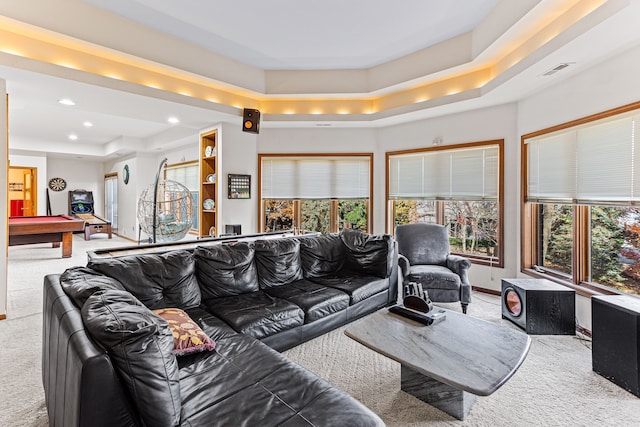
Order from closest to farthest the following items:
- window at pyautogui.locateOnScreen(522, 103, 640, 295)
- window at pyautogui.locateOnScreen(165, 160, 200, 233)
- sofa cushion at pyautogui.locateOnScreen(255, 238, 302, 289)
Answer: window at pyautogui.locateOnScreen(522, 103, 640, 295) → sofa cushion at pyautogui.locateOnScreen(255, 238, 302, 289) → window at pyautogui.locateOnScreen(165, 160, 200, 233)

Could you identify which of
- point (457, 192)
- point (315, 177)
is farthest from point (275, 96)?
point (457, 192)

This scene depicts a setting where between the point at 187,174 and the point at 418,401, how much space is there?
22.1 feet

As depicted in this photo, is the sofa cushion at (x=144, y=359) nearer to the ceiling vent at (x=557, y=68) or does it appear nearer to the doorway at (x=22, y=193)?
the ceiling vent at (x=557, y=68)

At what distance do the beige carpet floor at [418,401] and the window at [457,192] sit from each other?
1631 mm

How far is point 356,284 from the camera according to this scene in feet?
10.9

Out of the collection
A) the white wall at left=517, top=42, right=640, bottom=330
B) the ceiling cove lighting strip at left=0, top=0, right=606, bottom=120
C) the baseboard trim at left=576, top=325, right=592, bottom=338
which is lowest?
the baseboard trim at left=576, top=325, right=592, bottom=338

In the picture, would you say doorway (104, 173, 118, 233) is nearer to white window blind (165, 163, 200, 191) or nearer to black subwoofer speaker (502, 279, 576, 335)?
white window blind (165, 163, 200, 191)

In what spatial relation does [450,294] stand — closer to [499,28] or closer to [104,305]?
[499,28]

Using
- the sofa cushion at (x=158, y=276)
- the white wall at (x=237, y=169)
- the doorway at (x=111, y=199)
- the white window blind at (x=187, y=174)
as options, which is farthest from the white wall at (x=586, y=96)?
the doorway at (x=111, y=199)

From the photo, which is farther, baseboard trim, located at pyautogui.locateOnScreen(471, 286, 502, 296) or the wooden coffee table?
baseboard trim, located at pyautogui.locateOnScreen(471, 286, 502, 296)

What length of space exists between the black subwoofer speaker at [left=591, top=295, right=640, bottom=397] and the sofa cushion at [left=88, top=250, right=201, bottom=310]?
10.5ft

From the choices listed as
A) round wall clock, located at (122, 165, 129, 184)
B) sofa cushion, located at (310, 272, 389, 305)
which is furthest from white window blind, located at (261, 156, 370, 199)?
round wall clock, located at (122, 165, 129, 184)

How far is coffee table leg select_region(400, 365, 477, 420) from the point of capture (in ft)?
6.35

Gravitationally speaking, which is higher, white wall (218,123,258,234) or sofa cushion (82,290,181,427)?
white wall (218,123,258,234)
